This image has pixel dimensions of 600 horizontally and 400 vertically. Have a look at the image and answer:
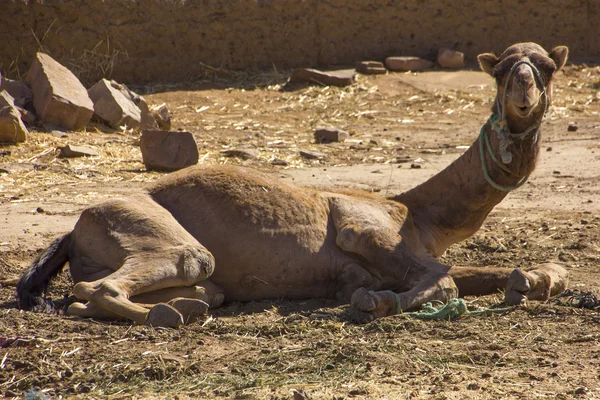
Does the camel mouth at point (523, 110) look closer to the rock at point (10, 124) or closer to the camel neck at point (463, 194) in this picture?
the camel neck at point (463, 194)

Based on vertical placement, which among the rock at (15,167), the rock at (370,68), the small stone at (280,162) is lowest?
the small stone at (280,162)

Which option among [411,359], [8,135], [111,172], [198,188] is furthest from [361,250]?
[8,135]

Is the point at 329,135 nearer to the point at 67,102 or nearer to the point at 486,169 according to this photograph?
the point at 67,102

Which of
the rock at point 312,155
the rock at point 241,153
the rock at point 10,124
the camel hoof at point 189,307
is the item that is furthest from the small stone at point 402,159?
the camel hoof at point 189,307

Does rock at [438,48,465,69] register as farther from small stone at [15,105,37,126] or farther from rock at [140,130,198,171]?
small stone at [15,105,37,126]

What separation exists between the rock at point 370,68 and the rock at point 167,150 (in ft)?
22.3

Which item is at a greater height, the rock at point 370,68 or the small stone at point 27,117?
the rock at point 370,68

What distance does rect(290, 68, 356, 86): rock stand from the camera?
51.9 feet

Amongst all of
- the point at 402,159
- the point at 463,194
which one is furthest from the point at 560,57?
the point at 402,159

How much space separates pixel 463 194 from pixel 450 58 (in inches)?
432

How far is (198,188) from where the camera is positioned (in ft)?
20.9

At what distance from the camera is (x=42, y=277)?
6090 mm

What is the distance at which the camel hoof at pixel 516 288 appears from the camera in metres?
5.77

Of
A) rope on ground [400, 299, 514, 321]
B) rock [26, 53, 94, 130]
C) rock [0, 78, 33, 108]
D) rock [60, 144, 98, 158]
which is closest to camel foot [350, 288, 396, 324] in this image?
rope on ground [400, 299, 514, 321]
